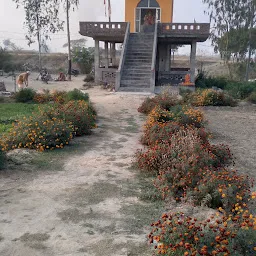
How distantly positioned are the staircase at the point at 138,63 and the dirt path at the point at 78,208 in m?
10.9

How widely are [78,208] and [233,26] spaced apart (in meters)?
40.7

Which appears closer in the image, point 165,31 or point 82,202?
point 82,202

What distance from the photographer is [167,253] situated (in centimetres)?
342

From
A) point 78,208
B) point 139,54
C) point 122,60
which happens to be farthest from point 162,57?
point 78,208

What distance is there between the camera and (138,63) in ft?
65.8

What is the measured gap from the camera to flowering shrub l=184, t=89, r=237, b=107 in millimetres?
15742

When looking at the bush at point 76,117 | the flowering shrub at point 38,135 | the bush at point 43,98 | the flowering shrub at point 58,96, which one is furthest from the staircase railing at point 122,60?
the flowering shrub at point 38,135

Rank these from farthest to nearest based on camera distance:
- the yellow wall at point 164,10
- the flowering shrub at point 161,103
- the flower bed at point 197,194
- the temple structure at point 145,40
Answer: the yellow wall at point 164,10
the temple structure at point 145,40
the flowering shrub at point 161,103
the flower bed at point 197,194

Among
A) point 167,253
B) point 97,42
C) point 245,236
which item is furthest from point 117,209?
point 97,42

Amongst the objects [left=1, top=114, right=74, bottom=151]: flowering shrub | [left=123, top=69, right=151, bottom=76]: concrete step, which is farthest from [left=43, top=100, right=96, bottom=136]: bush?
[left=123, top=69, right=151, bottom=76]: concrete step

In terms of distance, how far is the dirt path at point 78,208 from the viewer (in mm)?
4000

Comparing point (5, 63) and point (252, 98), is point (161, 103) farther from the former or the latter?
point (5, 63)

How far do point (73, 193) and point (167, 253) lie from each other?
8.10ft

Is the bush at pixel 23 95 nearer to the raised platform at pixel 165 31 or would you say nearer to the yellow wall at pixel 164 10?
the raised platform at pixel 165 31
